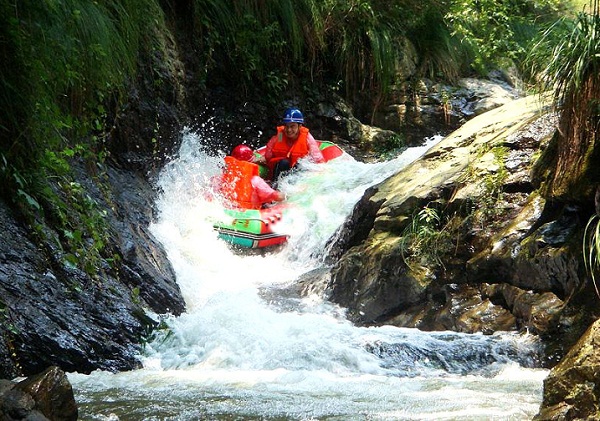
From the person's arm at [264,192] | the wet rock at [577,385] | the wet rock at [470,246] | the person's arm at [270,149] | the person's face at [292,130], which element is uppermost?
the person's face at [292,130]

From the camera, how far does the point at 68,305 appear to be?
466cm

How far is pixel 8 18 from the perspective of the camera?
4266mm

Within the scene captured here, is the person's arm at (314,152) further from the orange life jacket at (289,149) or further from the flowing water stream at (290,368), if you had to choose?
the flowing water stream at (290,368)

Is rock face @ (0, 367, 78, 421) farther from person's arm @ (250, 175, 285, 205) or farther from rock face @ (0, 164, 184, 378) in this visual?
person's arm @ (250, 175, 285, 205)

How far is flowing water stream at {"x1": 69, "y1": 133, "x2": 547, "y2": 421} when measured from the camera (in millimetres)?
3611

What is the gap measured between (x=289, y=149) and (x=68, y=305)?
5.71 meters

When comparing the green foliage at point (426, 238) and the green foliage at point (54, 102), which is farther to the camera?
the green foliage at point (426, 238)

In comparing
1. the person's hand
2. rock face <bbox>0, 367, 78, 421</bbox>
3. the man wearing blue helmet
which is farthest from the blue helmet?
rock face <bbox>0, 367, 78, 421</bbox>

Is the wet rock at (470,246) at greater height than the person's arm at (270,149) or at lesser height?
lesser

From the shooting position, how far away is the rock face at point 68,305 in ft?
13.8

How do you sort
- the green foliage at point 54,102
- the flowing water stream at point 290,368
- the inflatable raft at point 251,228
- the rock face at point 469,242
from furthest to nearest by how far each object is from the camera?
the inflatable raft at point 251,228
the rock face at point 469,242
the green foliage at point 54,102
the flowing water stream at point 290,368

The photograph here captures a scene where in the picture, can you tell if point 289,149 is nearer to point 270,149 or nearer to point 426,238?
point 270,149

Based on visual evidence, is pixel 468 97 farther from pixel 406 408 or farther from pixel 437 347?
pixel 406 408

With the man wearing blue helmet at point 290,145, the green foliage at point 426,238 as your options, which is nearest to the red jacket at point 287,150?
the man wearing blue helmet at point 290,145
